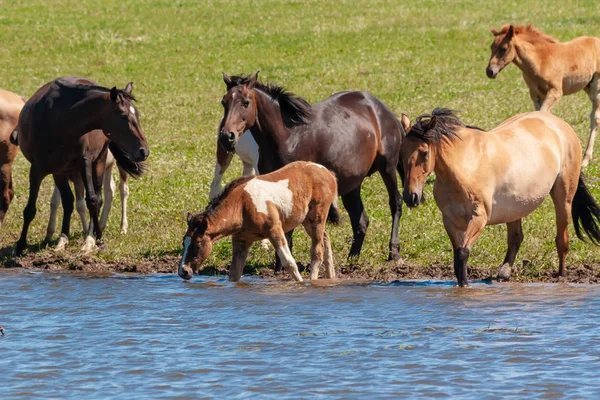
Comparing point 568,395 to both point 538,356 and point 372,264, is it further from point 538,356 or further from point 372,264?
point 372,264

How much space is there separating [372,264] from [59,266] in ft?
11.1

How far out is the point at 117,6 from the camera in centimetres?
3456

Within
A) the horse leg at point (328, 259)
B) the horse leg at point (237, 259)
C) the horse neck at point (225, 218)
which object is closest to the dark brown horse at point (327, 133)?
the horse neck at point (225, 218)

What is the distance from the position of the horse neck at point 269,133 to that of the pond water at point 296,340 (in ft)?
4.22

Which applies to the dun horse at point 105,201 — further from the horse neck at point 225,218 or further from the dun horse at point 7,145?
the horse neck at point 225,218

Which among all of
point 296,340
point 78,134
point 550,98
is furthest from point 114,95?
point 550,98

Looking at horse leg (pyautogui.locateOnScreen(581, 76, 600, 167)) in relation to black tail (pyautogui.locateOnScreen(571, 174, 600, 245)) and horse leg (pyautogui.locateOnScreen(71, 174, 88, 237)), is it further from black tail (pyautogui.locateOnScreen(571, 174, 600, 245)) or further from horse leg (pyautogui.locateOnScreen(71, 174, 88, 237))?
horse leg (pyautogui.locateOnScreen(71, 174, 88, 237))

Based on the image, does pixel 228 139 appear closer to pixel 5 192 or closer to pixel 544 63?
pixel 5 192

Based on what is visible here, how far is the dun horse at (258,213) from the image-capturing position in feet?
34.1

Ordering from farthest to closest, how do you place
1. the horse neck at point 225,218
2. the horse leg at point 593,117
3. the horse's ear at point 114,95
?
the horse leg at point 593,117 → the horse's ear at point 114,95 → the horse neck at point 225,218

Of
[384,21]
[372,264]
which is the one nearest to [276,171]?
[372,264]

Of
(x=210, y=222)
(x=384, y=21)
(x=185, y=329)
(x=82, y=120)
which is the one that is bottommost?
(x=185, y=329)

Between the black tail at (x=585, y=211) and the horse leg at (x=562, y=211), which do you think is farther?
the black tail at (x=585, y=211)

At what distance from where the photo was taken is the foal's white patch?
1043 cm
